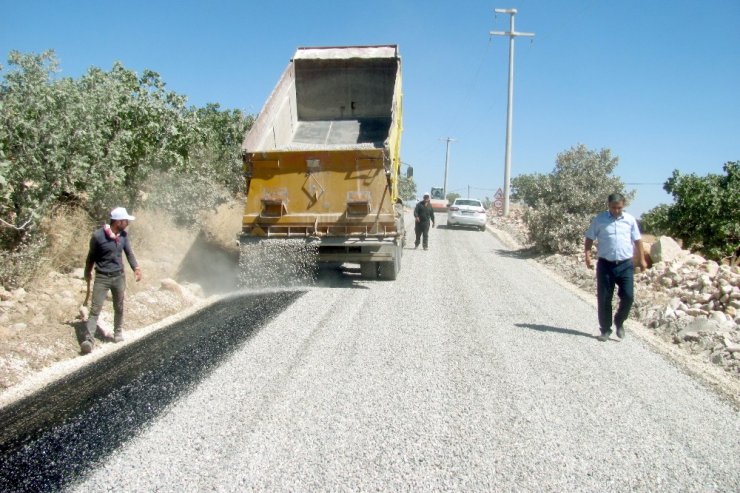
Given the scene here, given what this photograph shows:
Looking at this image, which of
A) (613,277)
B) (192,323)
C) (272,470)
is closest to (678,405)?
(613,277)

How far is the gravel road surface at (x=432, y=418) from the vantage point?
322 cm

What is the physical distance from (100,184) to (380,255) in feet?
15.1

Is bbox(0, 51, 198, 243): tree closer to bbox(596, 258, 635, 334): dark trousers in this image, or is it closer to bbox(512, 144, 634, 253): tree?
bbox(596, 258, 635, 334): dark trousers

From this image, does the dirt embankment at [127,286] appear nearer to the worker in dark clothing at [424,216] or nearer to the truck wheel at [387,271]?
the truck wheel at [387,271]

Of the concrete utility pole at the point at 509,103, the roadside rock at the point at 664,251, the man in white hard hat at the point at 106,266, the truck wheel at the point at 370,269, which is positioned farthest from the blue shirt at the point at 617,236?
the concrete utility pole at the point at 509,103

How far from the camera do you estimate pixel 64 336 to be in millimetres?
6031

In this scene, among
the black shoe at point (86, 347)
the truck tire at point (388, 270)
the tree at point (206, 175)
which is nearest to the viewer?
the black shoe at point (86, 347)

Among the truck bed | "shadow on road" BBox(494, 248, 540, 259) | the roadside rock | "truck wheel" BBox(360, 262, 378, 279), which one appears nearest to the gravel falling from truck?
"truck wheel" BBox(360, 262, 378, 279)

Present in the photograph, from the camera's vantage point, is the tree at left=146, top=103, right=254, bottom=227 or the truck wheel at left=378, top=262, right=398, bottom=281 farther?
the tree at left=146, top=103, right=254, bottom=227

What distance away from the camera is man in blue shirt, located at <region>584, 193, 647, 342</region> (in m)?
6.29

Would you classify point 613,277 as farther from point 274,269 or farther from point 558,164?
point 558,164

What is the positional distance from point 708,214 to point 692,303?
26.4ft

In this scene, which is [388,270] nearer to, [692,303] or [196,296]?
[196,296]

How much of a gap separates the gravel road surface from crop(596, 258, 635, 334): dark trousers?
296 millimetres
